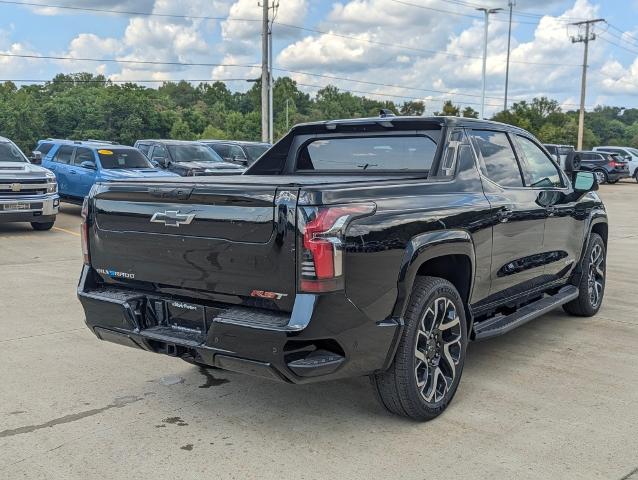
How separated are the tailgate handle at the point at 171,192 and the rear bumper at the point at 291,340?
597 mm

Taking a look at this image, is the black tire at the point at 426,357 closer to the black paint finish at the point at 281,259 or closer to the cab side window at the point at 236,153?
the black paint finish at the point at 281,259

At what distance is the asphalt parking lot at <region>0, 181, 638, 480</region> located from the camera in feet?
11.2

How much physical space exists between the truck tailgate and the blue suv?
34.6 feet

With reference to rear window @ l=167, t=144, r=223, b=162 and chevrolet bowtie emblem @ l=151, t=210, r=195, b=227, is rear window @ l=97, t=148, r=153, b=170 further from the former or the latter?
chevrolet bowtie emblem @ l=151, t=210, r=195, b=227

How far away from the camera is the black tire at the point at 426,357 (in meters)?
3.77

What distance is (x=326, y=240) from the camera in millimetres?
3266

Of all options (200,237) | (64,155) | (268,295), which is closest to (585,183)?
(268,295)

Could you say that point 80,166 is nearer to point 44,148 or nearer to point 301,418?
point 44,148

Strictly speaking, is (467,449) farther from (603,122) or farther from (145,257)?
(603,122)

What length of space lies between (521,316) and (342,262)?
229cm

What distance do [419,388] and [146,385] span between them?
77.2 inches

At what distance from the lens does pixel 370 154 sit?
203 inches

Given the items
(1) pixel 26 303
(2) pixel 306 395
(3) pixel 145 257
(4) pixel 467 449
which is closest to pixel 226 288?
(3) pixel 145 257

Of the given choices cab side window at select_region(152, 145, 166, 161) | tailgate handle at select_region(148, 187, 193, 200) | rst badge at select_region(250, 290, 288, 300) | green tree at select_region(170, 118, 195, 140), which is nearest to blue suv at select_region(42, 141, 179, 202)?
cab side window at select_region(152, 145, 166, 161)
